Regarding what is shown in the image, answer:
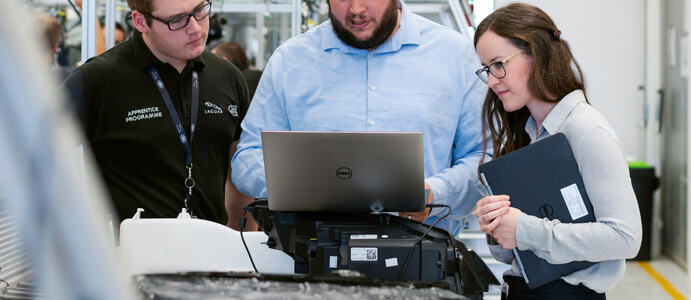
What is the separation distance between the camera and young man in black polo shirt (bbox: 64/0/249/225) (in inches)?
94.6

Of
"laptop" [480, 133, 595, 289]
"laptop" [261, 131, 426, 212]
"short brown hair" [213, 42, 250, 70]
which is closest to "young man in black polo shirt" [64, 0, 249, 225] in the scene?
"laptop" [261, 131, 426, 212]

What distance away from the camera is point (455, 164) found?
7.18 ft

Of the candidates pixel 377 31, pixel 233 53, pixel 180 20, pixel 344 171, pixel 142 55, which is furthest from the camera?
pixel 233 53

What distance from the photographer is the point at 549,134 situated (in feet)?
5.80

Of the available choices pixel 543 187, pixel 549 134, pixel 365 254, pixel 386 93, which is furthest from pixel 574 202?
pixel 386 93

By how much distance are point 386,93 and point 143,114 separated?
832mm

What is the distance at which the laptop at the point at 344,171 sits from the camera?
5.10ft

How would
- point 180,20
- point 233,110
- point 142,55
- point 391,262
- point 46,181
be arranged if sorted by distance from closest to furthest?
point 46,181 < point 391,262 < point 180,20 < point 142,55 < point 233,110

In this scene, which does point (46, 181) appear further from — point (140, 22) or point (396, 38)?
point (140, 22)

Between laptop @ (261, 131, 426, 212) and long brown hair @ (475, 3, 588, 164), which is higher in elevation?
long brown hair @ (475, 3, 588, 164)

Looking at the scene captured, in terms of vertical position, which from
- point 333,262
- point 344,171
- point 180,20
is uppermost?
point 180,20

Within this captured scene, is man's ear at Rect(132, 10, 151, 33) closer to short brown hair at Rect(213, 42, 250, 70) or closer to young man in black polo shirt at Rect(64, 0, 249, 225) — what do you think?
young man in black polo shirt at Rect(64, 0, 249, 225)

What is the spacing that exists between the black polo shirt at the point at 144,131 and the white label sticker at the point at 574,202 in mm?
1332

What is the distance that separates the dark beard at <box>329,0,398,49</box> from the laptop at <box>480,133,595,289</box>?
0.68 m
